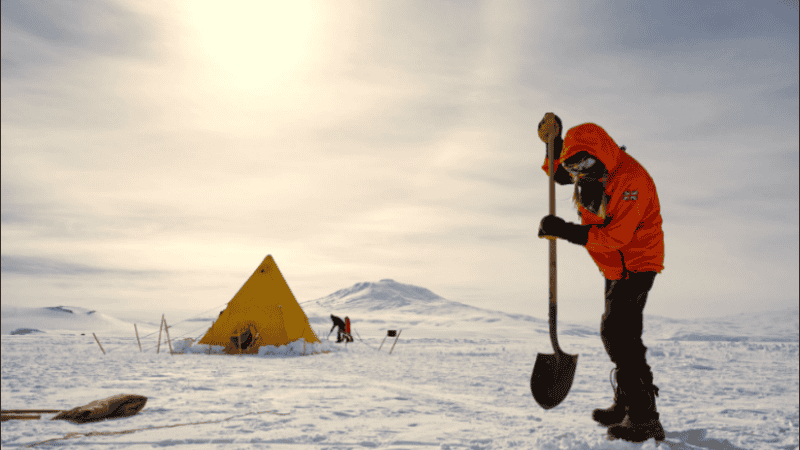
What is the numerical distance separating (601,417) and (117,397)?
4291 mm

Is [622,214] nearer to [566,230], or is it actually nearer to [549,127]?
[566,230]

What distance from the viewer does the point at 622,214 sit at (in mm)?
2400

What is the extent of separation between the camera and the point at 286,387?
663 centimetres

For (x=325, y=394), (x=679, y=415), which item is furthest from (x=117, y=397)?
(x=679, y=415)

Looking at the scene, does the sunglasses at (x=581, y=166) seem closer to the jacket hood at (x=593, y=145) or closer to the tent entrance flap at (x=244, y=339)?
the jacket hood at (x=593, y=145)

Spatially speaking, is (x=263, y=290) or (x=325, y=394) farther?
(x=263, y=290)

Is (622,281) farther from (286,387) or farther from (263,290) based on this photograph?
(263,290)

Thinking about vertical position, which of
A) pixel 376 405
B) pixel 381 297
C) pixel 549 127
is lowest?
pixel 376 405

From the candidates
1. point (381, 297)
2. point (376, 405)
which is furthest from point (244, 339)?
point (381, 297)

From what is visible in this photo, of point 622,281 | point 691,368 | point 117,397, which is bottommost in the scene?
point 691,368

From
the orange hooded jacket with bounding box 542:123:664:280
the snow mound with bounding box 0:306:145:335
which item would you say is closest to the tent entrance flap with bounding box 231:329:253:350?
the orange hooded jacket with bounding box 542:123:664:280

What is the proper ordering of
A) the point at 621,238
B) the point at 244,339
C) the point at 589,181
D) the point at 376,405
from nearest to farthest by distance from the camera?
the point at 621,238
the point at 589,181
the point at 376,405
the point at 244,339

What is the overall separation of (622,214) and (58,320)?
7026 centimetres

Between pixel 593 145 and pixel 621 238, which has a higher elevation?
pixel 593 145
